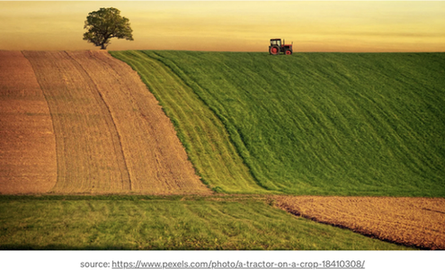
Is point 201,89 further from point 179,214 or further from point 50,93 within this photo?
point 179,214

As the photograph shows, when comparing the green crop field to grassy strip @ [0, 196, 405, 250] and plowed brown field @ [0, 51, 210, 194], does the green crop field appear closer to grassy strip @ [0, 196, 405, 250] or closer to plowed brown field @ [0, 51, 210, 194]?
plowed brown field @ [0, 51, 210, 194]

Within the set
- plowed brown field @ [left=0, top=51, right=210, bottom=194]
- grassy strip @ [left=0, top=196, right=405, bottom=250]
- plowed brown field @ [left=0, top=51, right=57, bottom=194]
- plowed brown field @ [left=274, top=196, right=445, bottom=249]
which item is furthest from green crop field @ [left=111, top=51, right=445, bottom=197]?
plowed brown field @ [left=0, top=51, right=57, bottom=194]

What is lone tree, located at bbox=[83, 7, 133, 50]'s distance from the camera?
6988cm

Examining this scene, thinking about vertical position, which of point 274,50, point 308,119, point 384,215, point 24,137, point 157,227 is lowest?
point 384,215

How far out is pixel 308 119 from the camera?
40906mm

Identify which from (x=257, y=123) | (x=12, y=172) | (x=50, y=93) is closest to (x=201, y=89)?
(x=257, y=123)

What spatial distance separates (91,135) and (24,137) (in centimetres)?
514

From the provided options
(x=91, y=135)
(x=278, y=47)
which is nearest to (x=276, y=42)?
(x=278, y=47)

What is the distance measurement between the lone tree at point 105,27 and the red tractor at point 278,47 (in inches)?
1053

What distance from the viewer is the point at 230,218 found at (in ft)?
71.8

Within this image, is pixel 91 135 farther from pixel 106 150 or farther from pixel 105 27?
pixel 105 27

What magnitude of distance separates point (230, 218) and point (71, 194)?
10.7 m

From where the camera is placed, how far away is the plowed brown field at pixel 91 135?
28.7m

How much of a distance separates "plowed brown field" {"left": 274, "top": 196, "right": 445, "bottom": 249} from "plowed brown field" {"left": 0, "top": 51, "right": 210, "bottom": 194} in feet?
24.7
